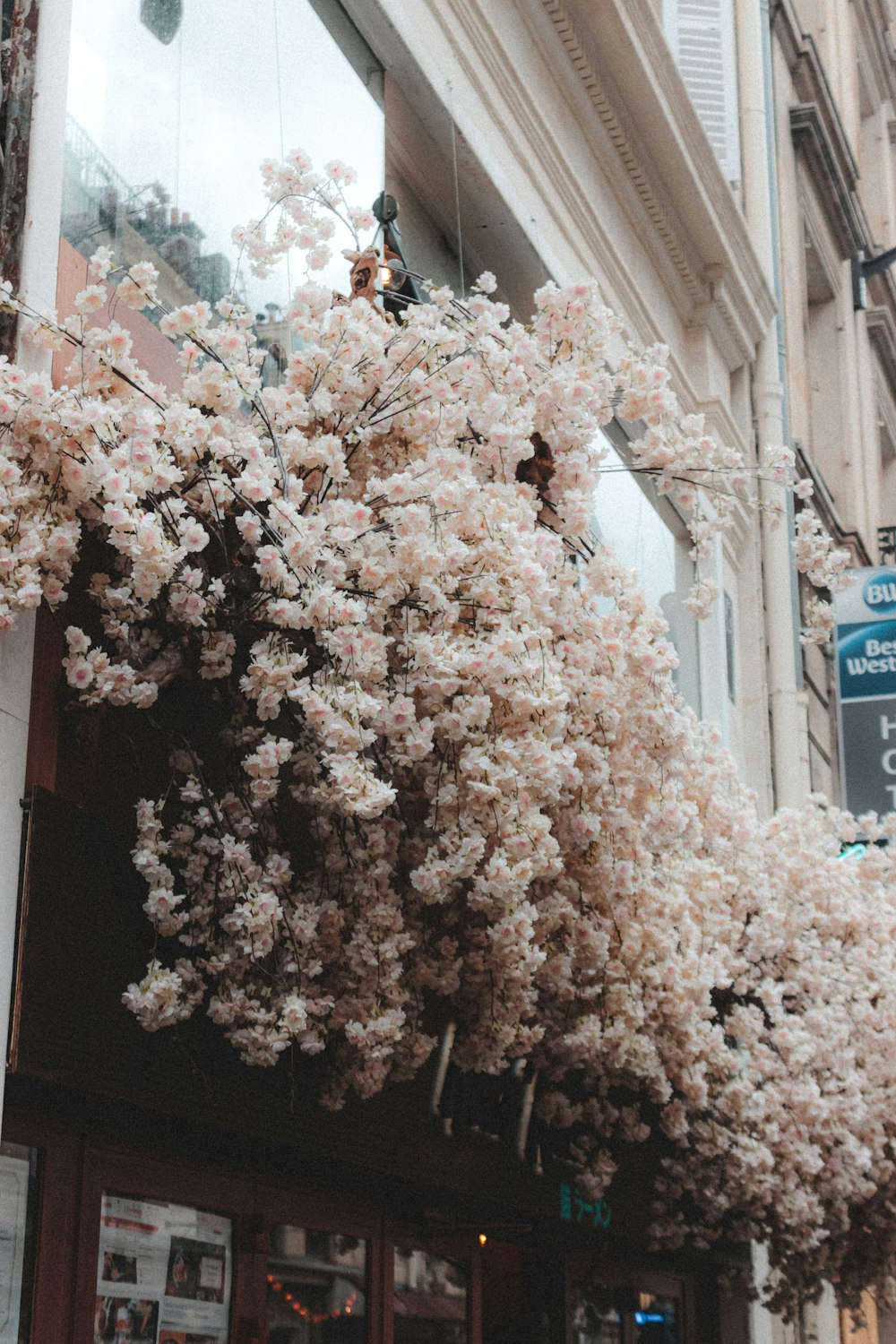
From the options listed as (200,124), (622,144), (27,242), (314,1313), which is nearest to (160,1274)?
(314,1313)

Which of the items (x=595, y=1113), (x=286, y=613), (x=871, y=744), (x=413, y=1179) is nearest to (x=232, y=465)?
(x=286, y=613)

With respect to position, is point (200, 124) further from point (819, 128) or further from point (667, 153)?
point (819, 128)

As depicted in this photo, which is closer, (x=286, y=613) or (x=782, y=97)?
(x=286, y=613)

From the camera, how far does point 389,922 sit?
17.3ft

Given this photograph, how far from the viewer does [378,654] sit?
4656 mm

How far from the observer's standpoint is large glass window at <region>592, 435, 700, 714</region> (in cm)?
1156

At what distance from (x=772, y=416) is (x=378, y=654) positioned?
11.3m

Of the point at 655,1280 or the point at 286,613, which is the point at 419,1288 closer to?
the point at 655,1280

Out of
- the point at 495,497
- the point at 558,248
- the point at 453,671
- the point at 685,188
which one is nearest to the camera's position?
the point at 453,671

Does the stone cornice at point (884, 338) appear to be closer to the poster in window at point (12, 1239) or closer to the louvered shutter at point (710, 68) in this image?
the louvered shutter at point (710, 68)

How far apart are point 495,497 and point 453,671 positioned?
29.1 inches

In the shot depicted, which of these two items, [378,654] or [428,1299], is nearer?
[378,654]

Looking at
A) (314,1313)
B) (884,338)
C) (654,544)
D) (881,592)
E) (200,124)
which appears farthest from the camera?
(884,338)

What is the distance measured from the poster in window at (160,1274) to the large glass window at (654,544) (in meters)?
6.00
